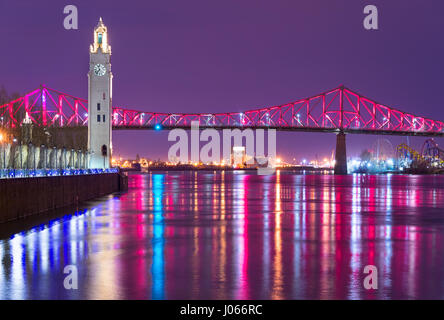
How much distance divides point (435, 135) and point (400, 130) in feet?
20.8

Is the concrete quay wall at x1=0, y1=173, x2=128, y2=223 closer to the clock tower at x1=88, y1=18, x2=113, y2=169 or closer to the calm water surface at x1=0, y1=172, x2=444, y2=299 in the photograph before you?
the calm water surface at x1=0, y1=172, x2=444, y2=299

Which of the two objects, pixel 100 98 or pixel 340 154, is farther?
pixel 340 154

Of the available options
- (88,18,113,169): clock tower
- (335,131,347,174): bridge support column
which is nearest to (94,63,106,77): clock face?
(88,18,113,169): clock tower

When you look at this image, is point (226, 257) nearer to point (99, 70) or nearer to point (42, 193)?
point (42, 193)

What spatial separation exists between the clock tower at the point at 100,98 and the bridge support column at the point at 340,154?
66.0 m

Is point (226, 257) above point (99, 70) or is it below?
below

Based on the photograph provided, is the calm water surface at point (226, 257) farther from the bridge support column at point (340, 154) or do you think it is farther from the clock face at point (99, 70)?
the bridge support column at point (340, 154)

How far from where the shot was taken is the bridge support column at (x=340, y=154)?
11362 cm

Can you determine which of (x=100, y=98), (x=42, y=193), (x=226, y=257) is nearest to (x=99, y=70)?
(x=100, y=98)

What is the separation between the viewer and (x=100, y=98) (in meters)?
54.0

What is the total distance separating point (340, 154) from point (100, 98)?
68.6 meters

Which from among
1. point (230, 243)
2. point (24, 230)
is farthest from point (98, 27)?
point (230, 243)

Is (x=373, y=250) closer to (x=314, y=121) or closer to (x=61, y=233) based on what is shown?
(x=61, y=233)

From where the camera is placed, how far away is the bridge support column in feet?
373
